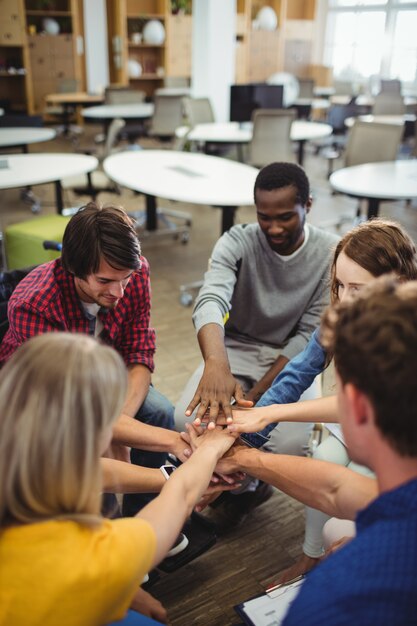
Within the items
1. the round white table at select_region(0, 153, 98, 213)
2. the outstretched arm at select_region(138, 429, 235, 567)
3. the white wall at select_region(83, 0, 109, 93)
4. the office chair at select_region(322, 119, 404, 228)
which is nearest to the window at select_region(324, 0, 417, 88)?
the white wall at select_region(83, 0, 109, 93)

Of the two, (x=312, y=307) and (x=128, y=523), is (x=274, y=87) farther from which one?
(x=128, y=523)

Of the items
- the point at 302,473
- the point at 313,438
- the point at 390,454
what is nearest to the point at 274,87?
the point at 313,438

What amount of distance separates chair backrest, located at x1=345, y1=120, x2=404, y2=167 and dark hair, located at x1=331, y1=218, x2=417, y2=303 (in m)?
3.48

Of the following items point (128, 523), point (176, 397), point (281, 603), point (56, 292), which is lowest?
point (176, 397)

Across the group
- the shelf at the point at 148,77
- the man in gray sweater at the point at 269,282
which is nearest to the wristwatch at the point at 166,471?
the man in gray sweater at the point at 269,282

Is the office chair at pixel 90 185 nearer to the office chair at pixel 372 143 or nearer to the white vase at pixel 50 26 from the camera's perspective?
the office chair at pixel 372 143

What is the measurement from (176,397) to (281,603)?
144cm

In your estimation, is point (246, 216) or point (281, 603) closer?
point (281, 603)

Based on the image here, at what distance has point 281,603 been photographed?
1.24 m

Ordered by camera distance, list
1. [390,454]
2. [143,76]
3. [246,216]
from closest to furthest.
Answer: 1. [390,454]
2. [246,216]
3. [143,76]

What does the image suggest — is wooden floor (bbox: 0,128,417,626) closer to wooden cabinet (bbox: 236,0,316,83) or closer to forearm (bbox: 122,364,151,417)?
forearm (bbox: 122,364,151,417)

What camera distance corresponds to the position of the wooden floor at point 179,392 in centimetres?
164

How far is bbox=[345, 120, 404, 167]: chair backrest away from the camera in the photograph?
4.67 meters

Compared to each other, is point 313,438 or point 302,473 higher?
point 302,473
